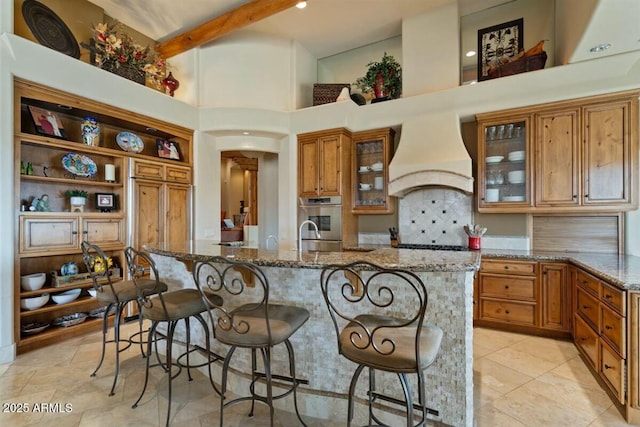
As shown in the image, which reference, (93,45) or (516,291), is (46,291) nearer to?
(93,45)

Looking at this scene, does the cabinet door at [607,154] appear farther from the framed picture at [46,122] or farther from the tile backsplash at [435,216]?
the framed picture at [46,122]

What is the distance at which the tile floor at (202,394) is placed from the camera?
6.36ft

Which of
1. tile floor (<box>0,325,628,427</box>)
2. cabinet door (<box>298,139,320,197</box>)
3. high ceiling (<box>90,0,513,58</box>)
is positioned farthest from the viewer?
cabinet door (<box>298,139,320,197</box>)

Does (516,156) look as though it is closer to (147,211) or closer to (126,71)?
(147,211)

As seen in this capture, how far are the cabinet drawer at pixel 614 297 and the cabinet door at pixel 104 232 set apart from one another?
4754 mm

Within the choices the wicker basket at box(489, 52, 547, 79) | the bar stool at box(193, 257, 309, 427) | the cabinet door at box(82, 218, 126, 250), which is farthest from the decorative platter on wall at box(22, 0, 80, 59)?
the wicker basket at box(489, 52, 547, 79)

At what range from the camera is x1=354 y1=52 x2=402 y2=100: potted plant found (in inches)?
170

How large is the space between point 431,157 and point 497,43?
71.2 inches

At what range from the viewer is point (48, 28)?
3.35 metres

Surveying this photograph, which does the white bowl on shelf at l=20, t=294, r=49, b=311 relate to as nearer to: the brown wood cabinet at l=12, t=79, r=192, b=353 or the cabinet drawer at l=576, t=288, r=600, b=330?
the brown wood cabinet at l=12, t=79, r=192, b=353

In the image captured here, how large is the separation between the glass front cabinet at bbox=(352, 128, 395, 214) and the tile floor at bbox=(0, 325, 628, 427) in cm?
221

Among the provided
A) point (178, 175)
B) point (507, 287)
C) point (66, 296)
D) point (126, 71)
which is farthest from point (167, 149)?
point (507, 287)

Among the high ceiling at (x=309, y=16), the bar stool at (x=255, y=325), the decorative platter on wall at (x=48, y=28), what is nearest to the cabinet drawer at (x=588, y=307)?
the bar stool at (x=255, y=325)

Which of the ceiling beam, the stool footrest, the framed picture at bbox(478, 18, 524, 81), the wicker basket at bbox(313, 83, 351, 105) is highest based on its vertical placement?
the ceiling beam
